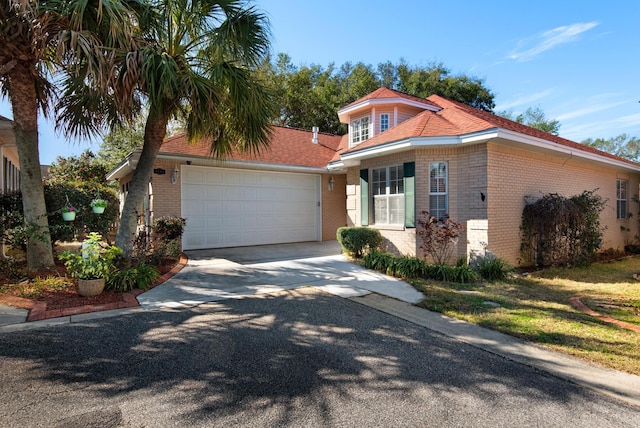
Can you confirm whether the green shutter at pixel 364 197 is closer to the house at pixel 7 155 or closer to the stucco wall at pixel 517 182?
the stucco wall at pixel 517 182

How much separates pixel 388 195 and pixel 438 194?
4.65 feet

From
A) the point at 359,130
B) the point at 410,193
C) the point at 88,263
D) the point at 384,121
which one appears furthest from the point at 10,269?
the point at 384,121

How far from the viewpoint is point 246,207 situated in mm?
12031

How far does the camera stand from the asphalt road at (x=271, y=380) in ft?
8.48

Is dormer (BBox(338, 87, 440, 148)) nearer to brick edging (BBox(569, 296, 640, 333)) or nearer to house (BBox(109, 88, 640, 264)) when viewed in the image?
house (BBox(109, 88, 640, 264))

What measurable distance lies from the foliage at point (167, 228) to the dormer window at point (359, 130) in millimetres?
7546

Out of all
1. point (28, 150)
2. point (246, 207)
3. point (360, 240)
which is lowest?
point (360, 240)

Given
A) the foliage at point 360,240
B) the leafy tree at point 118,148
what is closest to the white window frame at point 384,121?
the foliage at point 360,240

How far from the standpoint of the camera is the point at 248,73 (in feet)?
23.1

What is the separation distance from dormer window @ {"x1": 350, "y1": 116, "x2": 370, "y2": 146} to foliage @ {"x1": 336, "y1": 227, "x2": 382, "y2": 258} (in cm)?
499

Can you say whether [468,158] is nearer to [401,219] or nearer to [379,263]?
[401,219]

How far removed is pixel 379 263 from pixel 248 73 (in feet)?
17.1

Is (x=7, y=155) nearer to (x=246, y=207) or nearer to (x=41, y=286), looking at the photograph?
(x=246, y=207)

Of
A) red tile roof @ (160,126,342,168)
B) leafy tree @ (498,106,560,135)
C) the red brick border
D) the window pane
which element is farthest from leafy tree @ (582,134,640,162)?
the red brick border
